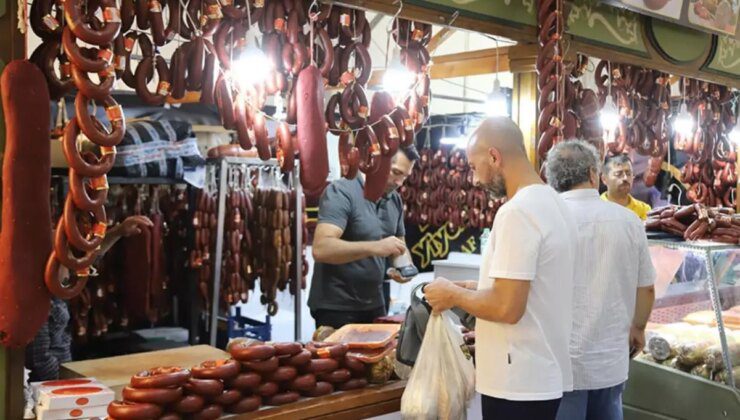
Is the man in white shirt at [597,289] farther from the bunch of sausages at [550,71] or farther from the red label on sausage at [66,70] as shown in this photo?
the red label on sausage at [66,70]

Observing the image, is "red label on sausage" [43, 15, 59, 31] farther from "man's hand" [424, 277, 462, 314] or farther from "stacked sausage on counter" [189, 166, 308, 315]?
"stacked sausage on counter" [189, 166, 308, 315]

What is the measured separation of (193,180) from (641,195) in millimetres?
5842

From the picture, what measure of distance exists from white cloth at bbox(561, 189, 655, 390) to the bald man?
2.09 feet

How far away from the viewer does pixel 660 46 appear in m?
5.58

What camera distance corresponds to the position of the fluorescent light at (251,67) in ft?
11.0

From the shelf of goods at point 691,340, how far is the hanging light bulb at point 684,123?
91.3 inches

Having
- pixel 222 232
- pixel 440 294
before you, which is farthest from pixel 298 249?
pixel 440 294

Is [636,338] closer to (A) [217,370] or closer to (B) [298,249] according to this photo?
(A) [217,370]

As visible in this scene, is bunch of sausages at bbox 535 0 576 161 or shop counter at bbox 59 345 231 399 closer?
shop counter at bbox 59 345 231 399

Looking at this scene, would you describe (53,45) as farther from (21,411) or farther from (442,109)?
(442,109)

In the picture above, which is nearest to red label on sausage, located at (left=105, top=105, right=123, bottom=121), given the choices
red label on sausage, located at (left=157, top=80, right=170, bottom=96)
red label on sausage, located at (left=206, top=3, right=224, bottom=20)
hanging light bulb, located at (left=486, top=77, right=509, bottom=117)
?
red label on sausage, located at (left=157, top=80, right=170, bottom=96)

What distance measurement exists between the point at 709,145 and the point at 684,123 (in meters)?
0.35

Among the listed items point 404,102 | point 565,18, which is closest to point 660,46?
point 565,18

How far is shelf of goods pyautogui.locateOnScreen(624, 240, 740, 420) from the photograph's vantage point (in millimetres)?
4199
